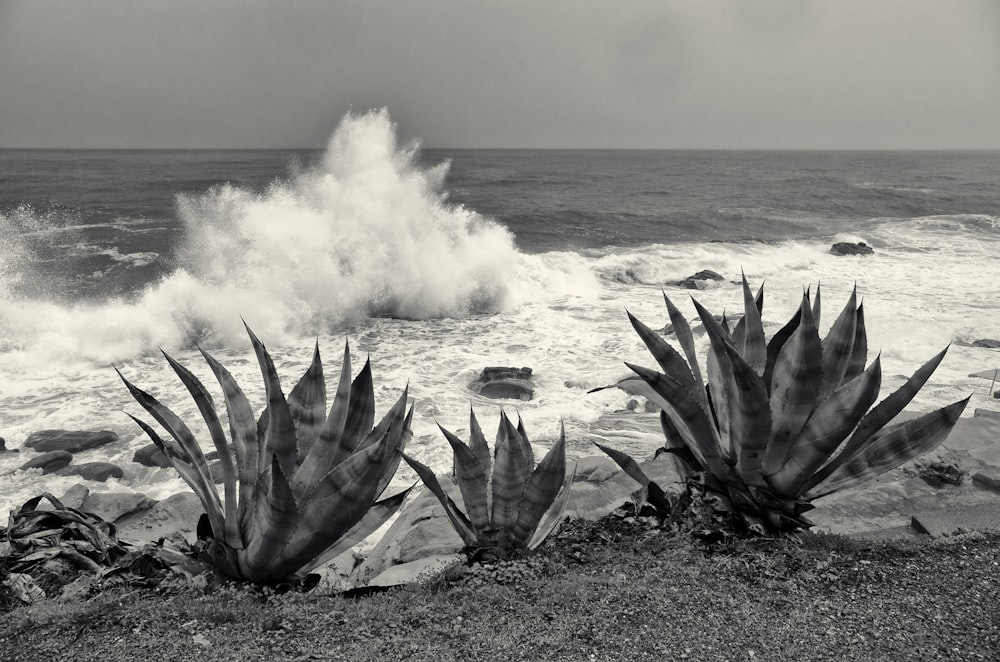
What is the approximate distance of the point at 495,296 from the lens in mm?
15266

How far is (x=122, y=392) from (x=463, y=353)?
5232 millimetres

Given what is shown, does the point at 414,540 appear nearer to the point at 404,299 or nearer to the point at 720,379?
the point at 720,379

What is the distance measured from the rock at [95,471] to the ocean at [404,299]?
0.09m

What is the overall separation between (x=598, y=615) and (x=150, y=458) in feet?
20.9

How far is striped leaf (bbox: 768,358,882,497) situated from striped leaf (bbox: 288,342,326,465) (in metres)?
2.36

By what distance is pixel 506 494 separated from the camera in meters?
3.35

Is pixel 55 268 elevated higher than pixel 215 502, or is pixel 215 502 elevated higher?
pixel 215 502

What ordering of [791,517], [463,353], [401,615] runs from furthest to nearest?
[463,353] → [791,517] → [401,615]

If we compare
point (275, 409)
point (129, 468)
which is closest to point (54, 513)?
point (275, 409)

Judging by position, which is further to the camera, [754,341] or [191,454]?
[754,341]

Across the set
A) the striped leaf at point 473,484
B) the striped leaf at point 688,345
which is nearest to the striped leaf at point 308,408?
the striped leaf at point 473,484

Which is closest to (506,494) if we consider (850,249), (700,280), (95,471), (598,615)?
(598,615)

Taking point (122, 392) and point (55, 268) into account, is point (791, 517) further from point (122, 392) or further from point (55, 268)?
point (55, 268)

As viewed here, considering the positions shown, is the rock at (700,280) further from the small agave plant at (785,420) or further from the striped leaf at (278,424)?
the striped leaf at (278,424)
